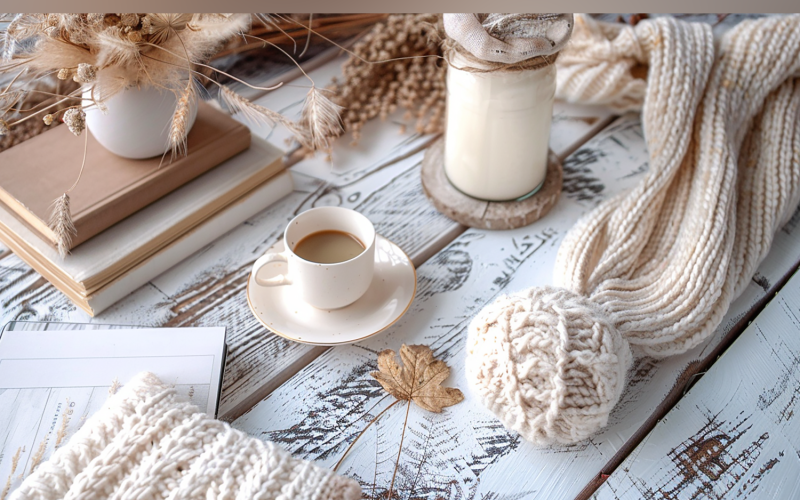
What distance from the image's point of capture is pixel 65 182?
2.53 ft

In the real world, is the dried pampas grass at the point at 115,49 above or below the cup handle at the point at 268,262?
above

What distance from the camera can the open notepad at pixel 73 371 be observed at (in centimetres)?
60

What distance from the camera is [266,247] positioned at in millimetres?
838

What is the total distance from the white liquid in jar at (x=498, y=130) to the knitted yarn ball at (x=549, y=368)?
253 millimetres

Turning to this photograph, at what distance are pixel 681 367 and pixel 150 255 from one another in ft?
2.11

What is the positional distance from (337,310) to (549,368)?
0.89ft

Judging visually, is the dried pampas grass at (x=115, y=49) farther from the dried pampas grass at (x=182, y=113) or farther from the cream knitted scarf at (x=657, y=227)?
the cream knitted scarf at (x=657, y=227)

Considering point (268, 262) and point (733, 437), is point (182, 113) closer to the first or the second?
point (268, 262)

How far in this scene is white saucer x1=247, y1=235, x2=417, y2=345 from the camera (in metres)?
0.70

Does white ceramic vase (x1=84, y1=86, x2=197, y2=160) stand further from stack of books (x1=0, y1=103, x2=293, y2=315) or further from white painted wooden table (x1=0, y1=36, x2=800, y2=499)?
white painted wooden table (x1=0, y1=36, x2=800, y2=499)

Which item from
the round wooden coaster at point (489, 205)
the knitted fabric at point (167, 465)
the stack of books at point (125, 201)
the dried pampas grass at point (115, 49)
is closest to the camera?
the knitted fabric at point (167, 465)

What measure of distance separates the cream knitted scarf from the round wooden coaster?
3.4 inches

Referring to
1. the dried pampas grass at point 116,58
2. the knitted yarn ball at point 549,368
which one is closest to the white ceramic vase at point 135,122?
the dried pampas grass at point 116,58

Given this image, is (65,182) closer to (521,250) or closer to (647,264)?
(521,250)
